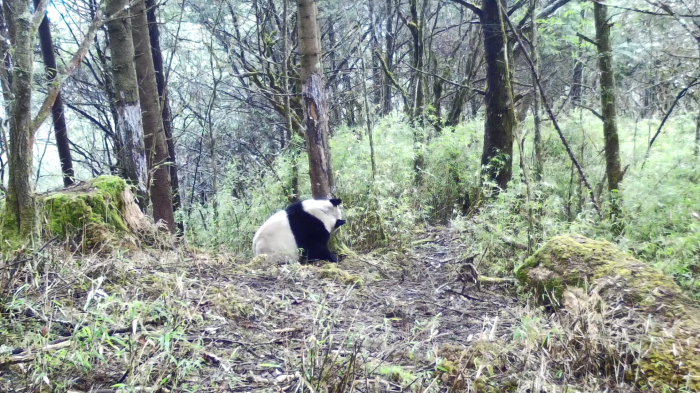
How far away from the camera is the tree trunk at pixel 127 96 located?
20.0 feet

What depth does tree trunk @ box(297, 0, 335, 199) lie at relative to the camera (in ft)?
17.9

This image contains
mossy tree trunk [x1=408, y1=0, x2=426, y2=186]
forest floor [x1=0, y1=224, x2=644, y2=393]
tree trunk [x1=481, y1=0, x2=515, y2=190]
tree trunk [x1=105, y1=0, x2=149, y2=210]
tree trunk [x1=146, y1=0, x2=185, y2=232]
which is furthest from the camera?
tree trunk [x1=146, y1=0, x2=185, y2=232]

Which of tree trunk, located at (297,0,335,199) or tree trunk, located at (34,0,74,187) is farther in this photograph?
tree trunk, located at (34,0,74,187)

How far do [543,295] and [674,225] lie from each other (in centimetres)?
221

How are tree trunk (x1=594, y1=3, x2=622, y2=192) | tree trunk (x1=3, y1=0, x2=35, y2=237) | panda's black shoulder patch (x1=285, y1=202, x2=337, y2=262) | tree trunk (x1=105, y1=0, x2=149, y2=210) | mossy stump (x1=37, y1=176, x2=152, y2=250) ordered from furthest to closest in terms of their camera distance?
tree trunk (x1=594, y1=3, x2=622, y2=192)
tree trunk (x1=105, y1=0, x2=149, y2=210)
panda's black shoulder patch (x1=285, y1=202, x2=337, y2=262)
mossy stump (x1=37, y1=176, x2=152, y2=250)
tree trunk (x1=3, y1=0, x2=35, y2=237)

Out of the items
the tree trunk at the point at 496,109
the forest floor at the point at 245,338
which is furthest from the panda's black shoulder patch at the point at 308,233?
the tree trunk at the point at 496,109

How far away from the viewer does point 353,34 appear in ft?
36.7

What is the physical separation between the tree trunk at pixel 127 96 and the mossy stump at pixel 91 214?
1.37m

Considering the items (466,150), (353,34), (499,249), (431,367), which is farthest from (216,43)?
(431,367)

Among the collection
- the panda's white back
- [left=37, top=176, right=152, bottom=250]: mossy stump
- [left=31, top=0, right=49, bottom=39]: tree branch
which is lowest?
the panda's white back

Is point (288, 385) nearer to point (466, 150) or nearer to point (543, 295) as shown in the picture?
point (543, 295)

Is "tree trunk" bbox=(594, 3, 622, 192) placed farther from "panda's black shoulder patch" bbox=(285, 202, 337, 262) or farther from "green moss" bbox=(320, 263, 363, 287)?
"green moss" bbox=(320, 263, 363, 287)

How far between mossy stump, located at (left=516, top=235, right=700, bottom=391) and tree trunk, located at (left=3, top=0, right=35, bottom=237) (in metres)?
3.94

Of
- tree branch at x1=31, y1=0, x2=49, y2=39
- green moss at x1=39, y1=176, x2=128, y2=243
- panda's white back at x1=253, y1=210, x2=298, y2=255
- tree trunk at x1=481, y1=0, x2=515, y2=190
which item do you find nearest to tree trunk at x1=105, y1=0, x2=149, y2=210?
green moss at x1=39, y1=176, x2=128, y2=243
